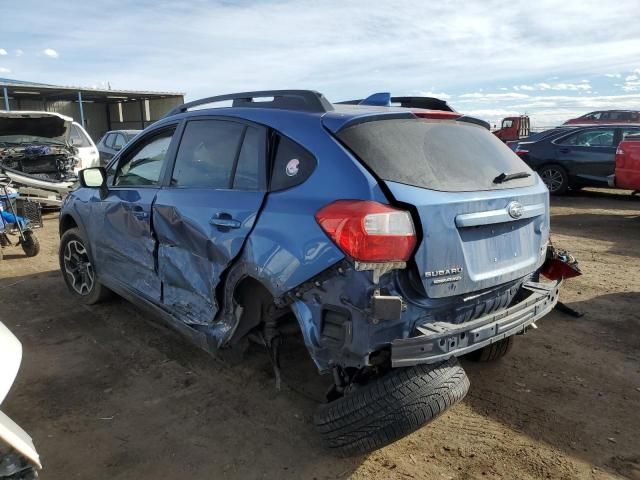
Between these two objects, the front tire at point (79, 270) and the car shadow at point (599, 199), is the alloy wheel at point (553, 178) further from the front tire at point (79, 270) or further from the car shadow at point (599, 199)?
the front tire at point (79, 270)

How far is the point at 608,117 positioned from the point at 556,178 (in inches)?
551

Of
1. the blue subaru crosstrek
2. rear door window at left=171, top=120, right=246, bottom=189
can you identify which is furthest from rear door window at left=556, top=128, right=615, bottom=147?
rear door window at left=171, top=120, right=246, bottom=189

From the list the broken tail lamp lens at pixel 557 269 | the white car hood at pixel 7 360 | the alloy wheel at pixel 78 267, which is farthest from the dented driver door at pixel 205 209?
the broken tail lamp lens at pixel 557 269

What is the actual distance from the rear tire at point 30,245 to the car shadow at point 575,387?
19.2 feet

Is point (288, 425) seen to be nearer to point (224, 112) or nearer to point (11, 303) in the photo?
point (224, 112)

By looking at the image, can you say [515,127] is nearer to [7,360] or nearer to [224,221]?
[224,221]

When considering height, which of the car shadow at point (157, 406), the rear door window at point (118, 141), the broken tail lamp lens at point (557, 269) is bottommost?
the car shadow at point (157, 406)

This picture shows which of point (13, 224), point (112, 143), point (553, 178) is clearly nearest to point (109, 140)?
point (112, 143)

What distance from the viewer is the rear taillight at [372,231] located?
7.45ft

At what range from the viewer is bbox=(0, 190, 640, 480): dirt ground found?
2.68m

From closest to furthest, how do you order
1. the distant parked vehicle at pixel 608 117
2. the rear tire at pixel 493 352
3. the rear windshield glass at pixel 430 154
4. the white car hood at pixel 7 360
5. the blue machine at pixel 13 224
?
the white car hood at pixel 7 360
the rear windshield glass at pixel 430 154
the rear tire at pixel 493 352
the blue machine at pixel 13 224
the distant parked vehicle at pixel 608 117

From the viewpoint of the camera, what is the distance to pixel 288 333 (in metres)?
2.93

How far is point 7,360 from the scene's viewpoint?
181cm

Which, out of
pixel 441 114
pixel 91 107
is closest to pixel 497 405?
pixel 441 114
